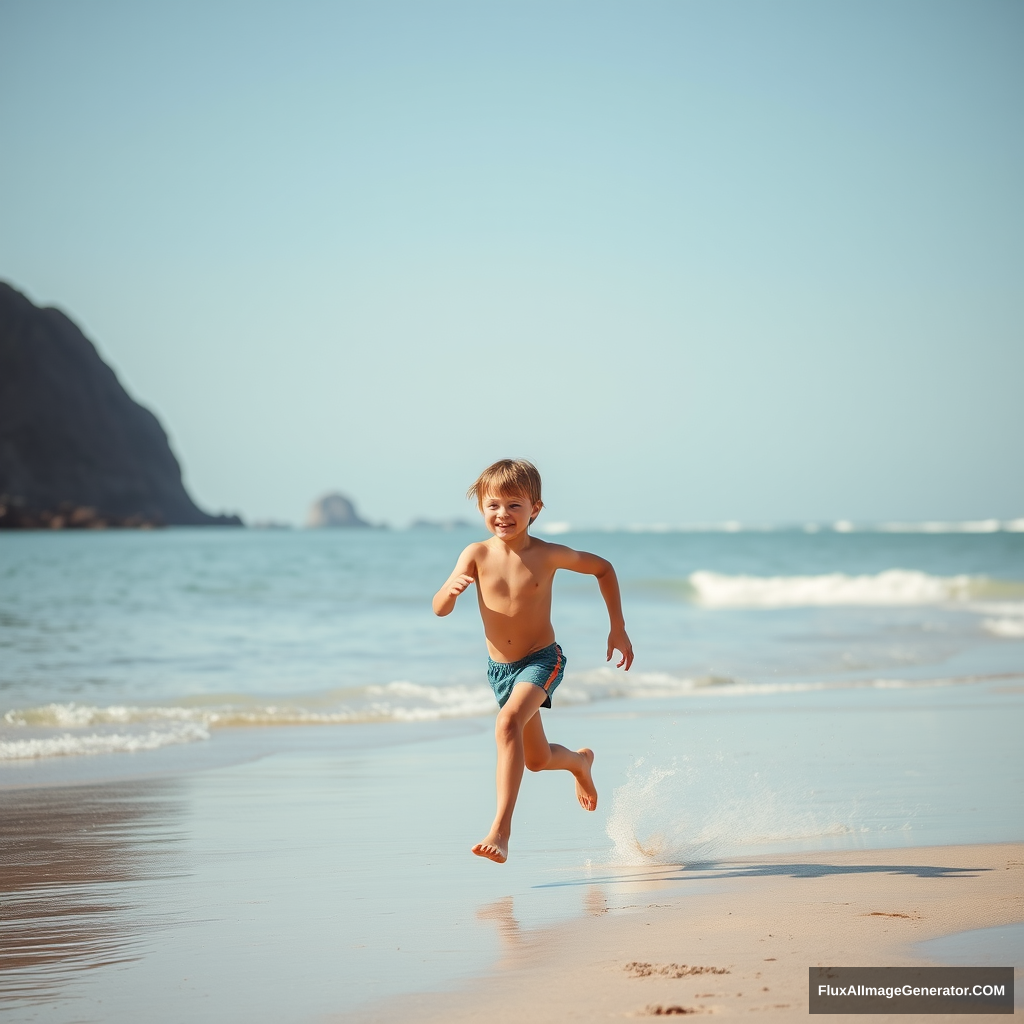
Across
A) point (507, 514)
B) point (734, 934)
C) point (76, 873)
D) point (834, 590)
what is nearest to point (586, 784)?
point (507, 514)

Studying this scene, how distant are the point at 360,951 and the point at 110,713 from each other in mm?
6263

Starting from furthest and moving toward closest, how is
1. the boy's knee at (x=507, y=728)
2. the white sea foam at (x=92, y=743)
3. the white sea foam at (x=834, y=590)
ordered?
1. the white sea foam at (x=834, y=590)
2. the white sea foam at (x=92, y=743)
3. the boy's knee at (x=507, y=728)

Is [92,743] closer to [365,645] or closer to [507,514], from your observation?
[507,514]

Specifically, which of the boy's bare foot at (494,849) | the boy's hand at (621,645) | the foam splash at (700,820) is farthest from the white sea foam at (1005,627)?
the boy's bare foot at (494,849)

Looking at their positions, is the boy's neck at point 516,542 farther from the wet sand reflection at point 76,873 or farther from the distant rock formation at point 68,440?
the distant rock formation at point 68,440

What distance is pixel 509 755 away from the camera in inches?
161

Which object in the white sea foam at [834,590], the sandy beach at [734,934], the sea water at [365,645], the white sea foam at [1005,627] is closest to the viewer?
the sandy beach at [734,934]

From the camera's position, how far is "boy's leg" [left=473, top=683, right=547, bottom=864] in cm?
393

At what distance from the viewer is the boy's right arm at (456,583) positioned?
4.17 m

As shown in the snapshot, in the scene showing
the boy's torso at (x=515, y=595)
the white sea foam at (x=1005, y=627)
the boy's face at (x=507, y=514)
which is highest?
the boy's face at (x=507, y=514)

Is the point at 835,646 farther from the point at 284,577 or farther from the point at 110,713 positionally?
the point at 284,577

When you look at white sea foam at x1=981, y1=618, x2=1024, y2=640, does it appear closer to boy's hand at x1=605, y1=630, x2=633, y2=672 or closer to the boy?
boy's hand at x1=605, y1=630, x2=633, y2=672

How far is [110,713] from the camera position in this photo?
29.0 ft

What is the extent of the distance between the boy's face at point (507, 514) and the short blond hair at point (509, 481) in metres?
0.02
